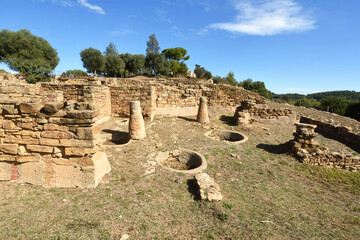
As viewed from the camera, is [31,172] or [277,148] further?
[277,148]

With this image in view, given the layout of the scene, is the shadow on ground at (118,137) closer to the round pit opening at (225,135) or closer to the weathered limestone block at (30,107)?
the round pit opening at (225,135)

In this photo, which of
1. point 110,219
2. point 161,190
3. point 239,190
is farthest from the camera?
point 239,190

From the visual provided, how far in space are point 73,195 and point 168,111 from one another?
10.3m

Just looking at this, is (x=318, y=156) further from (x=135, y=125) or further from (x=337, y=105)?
(x=337, y=105)

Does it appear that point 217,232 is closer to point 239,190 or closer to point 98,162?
point 239,190

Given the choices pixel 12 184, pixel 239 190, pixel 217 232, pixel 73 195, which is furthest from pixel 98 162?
pixel 239 190

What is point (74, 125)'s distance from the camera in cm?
420

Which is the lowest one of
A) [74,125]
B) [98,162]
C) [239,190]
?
[239,190]

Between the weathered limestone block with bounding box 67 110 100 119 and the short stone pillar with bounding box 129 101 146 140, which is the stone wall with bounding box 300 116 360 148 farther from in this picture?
the weathered limestone block with bounding box 67 110 100 119

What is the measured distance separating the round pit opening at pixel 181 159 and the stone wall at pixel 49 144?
312 cm

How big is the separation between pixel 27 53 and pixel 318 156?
125ft

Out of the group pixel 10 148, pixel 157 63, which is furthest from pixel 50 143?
pixel 157 63

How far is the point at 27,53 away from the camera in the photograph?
27.6m

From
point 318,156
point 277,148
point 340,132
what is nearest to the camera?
point 318,156
